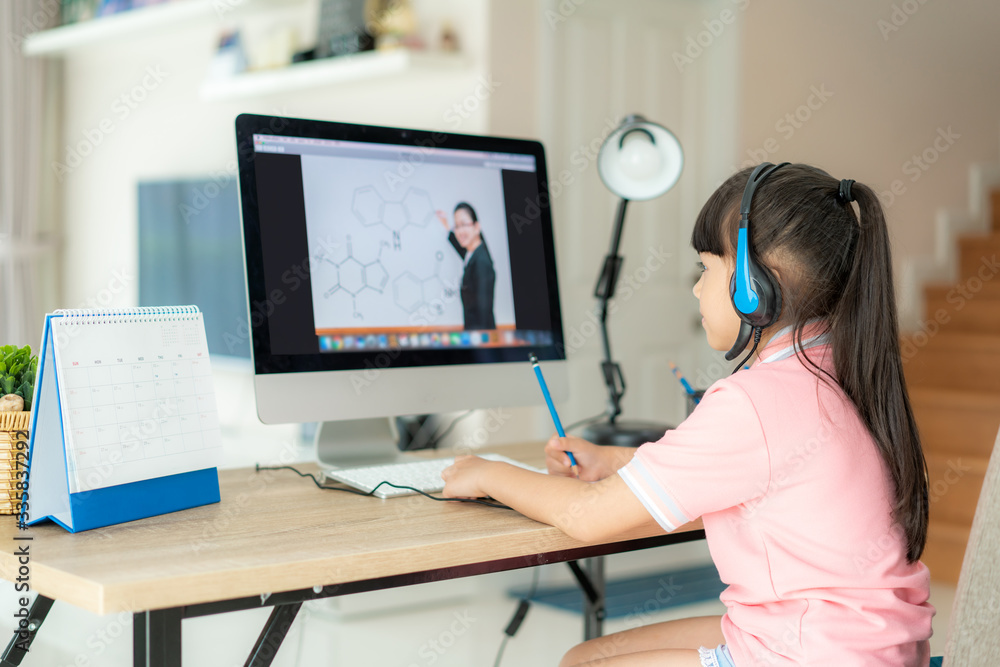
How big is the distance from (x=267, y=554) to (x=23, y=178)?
406 cm

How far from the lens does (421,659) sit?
7.86 ft

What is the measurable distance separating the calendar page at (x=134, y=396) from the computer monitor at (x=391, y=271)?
0.48 ft

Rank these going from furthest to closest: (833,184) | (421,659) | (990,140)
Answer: (990,140) < (421,659) < (833,184)

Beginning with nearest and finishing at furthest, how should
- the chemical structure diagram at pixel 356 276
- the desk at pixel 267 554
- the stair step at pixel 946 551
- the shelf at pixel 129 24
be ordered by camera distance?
the desk at pixel 267 554
the chemical structure diagram at pixel 356 276
the stair step at pixel 946 551
the shelf at pixel 129 24

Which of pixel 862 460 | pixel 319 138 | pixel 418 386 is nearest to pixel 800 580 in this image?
pixel 862 460

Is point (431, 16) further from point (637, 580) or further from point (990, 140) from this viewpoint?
point (990, 140)

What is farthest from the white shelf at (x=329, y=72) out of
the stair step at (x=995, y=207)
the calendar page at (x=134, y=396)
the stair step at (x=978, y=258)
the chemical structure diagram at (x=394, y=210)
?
the stair step at (x=995, y=207)

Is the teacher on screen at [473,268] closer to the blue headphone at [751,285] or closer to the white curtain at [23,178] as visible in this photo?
the blue headphone at [751,285]

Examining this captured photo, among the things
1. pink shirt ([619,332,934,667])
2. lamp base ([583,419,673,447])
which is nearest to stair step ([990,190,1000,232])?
lamp base ([583,419,673,447])

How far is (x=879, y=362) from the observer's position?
1.02 m

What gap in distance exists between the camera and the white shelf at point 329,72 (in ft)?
9.18

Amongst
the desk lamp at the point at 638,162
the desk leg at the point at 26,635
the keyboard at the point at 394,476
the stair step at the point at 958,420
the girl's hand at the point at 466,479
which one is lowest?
the stair step at the point at 958,420

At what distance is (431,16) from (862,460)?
2.36 metres

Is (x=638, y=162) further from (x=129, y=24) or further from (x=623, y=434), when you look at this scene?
(x=129, y=24)
